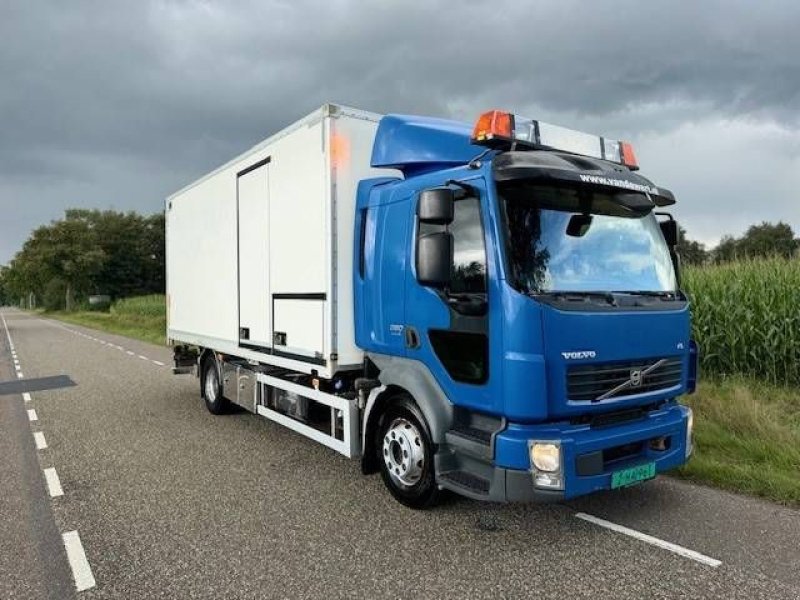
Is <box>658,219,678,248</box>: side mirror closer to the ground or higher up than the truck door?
higher up

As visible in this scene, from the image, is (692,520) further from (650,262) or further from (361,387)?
(361,387)

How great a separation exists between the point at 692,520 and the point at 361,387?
2643mm

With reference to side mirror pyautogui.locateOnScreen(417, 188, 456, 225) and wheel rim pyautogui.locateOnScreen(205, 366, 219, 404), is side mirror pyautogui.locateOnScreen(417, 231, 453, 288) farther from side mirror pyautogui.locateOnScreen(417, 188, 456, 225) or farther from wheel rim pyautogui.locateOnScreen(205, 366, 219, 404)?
wheel rim pyautogui.locateOnScreen(205, 366, 219, 404)

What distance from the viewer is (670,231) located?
485cm

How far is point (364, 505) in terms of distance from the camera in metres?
4.67

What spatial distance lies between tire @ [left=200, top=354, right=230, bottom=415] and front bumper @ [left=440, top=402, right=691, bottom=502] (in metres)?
5.18

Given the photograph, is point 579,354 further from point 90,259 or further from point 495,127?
point 90,259

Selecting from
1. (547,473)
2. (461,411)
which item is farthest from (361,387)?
(547,473)

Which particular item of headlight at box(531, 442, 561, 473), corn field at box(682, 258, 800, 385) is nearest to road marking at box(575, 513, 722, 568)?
headlight at box(531, 442, 561, 473)

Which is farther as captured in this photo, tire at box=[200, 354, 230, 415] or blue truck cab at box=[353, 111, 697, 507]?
→ tire at box=[200, 354, 230, 415]

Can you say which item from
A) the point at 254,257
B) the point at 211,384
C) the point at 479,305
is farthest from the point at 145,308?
the point at 479,305

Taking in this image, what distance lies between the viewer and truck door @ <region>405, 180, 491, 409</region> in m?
3.90

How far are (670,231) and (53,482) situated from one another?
577 cm

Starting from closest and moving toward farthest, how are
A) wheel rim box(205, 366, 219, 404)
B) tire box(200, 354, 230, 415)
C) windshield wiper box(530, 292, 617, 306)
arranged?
windshield wiper box(530, 292, 617, 306)
tire box(200, 354, 230, 415)
wheel rim box(205, 366, 219, 404)
